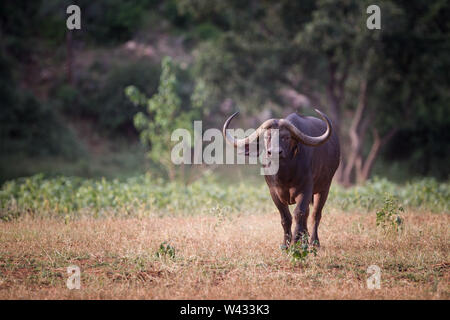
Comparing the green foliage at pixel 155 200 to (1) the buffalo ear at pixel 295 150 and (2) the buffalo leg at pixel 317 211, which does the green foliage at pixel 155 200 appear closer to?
(2) the buffalo leg at pixel 317 211

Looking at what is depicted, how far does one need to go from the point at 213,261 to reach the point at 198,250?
20.2 inches

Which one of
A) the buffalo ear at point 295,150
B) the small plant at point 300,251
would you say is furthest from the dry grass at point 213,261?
the buffalo ear at point 295,150

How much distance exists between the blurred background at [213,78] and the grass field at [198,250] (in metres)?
4.14

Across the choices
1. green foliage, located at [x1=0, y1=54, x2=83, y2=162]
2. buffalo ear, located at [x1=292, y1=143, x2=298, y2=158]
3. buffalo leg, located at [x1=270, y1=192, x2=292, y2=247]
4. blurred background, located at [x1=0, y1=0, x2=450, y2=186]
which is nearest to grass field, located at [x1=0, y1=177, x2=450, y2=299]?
buffalo leg, located at [x1=270, y1=192, x2=292, y2=247]

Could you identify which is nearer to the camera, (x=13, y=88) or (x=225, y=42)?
(x=225, y=42)

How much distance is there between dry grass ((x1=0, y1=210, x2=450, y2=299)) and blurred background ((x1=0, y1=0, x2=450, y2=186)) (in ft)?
19.3

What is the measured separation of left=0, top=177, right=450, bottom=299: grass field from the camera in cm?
495

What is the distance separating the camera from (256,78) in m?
17.5

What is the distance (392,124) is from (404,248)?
553 inches

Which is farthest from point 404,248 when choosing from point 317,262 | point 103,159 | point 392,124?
point 103,159

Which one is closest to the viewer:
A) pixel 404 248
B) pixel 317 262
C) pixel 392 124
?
pixel 317 262
